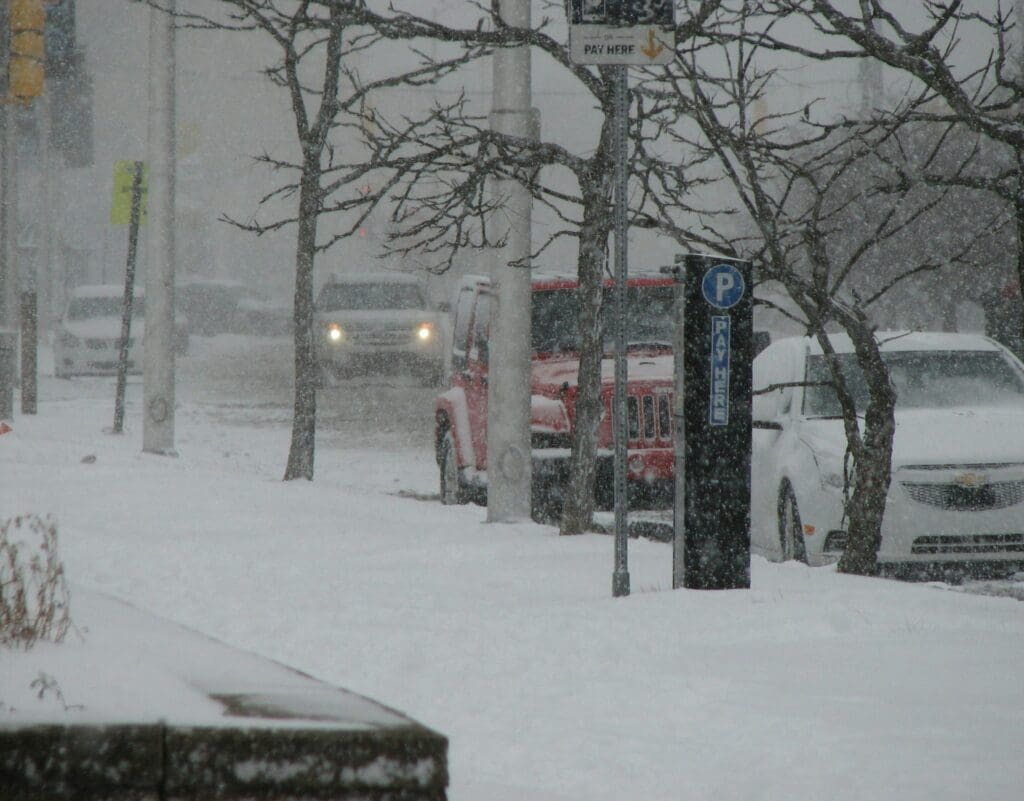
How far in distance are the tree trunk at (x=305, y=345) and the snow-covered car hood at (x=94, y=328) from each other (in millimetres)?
16561

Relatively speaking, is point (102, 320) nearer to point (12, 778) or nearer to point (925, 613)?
point (925, 613)

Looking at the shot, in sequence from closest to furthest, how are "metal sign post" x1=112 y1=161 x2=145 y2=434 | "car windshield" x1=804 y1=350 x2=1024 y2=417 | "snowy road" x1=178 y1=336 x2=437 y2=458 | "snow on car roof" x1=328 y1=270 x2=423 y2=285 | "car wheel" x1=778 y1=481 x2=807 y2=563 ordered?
"car wheel" x1=778 y1=481 x2=807 y2=563
"car windshield" x1=804 y1=350 x2=1024 y2=417
"metal sign post" x1=112 y1=161 x2=145 y2=434
"snowy road" x1=178 y1=336 x2=437 y2=458
"snow on car roof" x1=328 y1=270 x2=423 y2=285

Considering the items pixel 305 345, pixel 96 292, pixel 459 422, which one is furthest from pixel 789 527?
pixel 96 292

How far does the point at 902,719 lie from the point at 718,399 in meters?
2.48

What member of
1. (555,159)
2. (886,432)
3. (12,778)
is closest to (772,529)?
(886,432)

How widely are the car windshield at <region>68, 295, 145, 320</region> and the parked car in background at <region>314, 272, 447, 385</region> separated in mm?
7186

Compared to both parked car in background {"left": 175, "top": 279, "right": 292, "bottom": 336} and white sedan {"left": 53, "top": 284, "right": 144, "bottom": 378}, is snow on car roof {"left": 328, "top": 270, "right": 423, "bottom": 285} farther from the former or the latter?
parked car in background {"left": 175, "top": 279, "right": 292, "bottom": 336}

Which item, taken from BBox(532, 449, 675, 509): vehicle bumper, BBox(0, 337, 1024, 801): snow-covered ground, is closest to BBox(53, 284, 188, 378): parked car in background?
BBox(0, 337, 1024, 801): snow-covered ground

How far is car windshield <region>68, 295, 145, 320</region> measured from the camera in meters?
31.6

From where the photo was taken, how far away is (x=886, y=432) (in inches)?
332

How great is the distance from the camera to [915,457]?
29.9 ft

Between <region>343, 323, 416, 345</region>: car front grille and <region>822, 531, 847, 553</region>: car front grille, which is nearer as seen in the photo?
<region>822, 531, 847, 553</region>: car front grille

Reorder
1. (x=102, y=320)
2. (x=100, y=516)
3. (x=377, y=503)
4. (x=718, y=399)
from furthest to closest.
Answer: (x=102, y=320)
(x=377, y=503)
(x=100, y=516)
(x=718, y=399)

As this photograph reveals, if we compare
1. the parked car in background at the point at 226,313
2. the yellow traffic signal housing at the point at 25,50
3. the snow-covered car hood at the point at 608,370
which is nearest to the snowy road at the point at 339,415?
the snow-covered car hood at the point at 608,370
